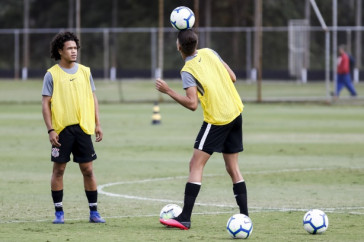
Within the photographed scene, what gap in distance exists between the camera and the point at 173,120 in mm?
27453

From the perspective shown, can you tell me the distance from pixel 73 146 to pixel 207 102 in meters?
1.54

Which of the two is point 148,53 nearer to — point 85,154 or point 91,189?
point 91,189

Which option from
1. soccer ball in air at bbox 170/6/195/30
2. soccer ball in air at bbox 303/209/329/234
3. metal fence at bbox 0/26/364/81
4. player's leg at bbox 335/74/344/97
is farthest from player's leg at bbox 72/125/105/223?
metal fence at bbox 0/26/364/81

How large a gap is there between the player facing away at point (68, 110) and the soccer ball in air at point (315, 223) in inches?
88.3

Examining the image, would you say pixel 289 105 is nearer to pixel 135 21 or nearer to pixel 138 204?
pixel 138 204

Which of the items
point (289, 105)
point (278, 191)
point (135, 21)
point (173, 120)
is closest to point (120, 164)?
point (278, 191)

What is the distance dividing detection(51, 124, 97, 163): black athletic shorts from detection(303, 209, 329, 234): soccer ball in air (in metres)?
2.35

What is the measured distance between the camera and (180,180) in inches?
576

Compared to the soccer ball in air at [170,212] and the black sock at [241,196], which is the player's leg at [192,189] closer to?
the soccer ball in air at [170,212]

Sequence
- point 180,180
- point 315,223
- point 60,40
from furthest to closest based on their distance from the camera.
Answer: point 180,180 → point 60,40 → point 315,223

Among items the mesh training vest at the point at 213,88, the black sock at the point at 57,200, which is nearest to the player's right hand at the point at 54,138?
the black sock at the point at 57,200

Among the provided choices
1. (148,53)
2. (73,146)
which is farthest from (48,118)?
(148,53)

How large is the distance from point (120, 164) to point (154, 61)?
35.4 m

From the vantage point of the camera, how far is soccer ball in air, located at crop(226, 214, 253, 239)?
9125 millimetres
